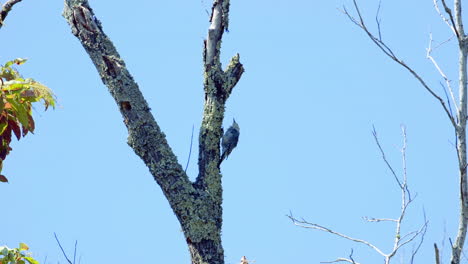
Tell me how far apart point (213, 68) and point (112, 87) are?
22.1 inches

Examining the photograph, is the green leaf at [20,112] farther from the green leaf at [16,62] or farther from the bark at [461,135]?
the bark at [461,135]

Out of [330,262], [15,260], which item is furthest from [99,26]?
[15,260]

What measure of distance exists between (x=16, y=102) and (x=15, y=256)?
1.55ft

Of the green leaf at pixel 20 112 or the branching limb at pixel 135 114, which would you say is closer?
the green leaf at pixel 20 112

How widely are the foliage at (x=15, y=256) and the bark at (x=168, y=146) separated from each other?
1.54 metres

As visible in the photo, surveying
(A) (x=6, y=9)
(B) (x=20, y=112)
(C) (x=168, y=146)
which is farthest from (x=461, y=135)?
(A) (x=6, y=9)

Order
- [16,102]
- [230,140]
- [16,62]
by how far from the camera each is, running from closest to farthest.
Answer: [16,102]
[16,62]
[230,140]

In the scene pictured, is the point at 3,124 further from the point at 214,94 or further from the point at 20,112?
the point at 214,94

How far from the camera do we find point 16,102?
233 cm

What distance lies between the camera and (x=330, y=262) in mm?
3785

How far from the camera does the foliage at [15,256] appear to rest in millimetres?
2371

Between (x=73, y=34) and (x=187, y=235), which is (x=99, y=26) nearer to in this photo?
(x=73, y=34)

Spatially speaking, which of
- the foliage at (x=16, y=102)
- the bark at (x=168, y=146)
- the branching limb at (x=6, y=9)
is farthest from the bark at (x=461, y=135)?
the branching limb at (x=6, y=9)

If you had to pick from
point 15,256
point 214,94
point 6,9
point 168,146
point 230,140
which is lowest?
point 15,256
